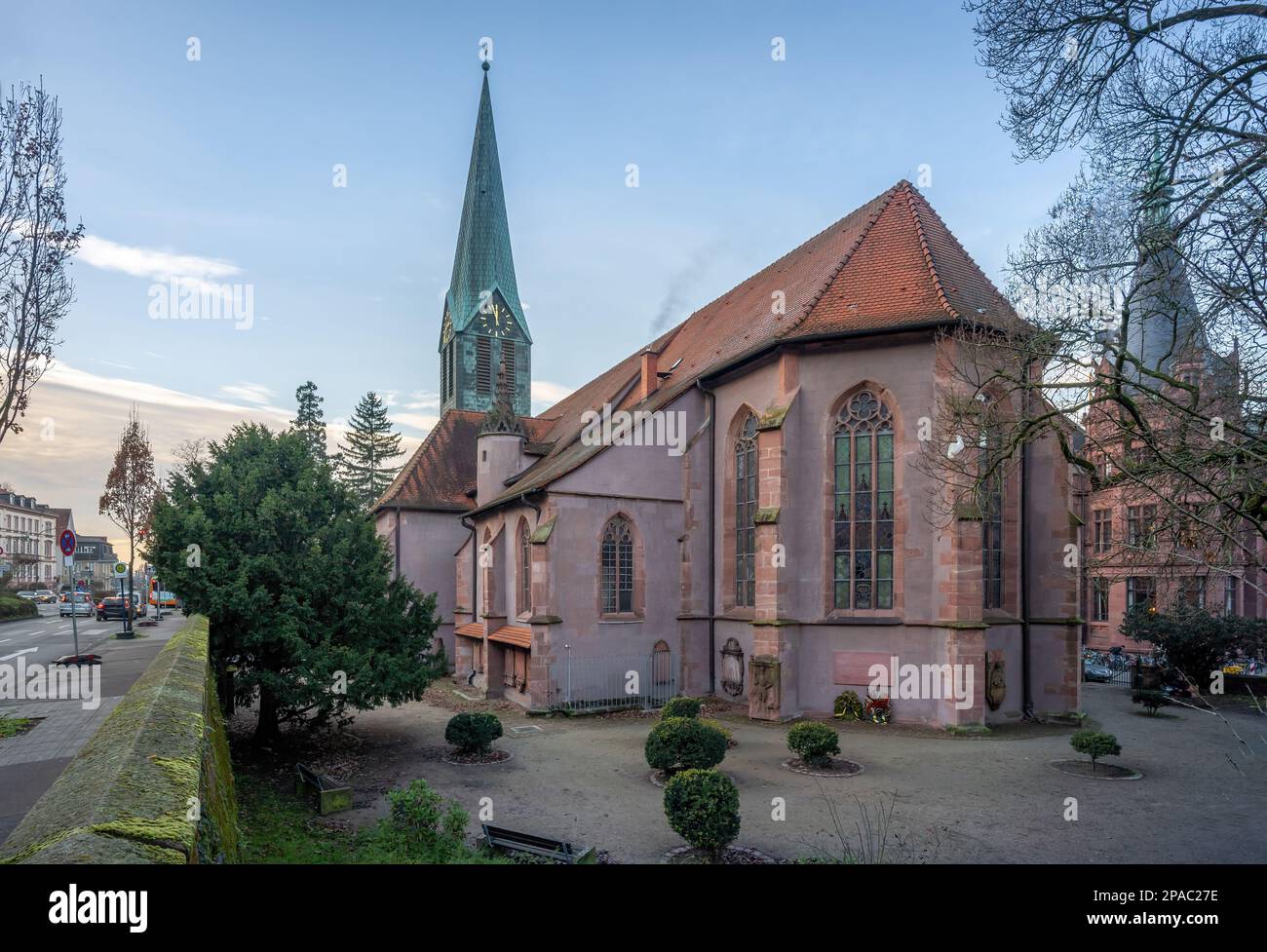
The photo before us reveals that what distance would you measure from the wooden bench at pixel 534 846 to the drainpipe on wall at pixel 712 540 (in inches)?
503

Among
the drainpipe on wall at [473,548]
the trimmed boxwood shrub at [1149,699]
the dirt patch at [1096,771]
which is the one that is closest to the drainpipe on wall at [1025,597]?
the trimmed boxwood shrub at [1149,699]

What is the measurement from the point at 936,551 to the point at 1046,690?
531 centimetres

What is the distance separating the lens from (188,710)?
→ 548 cm

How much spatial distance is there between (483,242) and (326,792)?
35.6 meters

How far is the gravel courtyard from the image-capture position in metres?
9.85

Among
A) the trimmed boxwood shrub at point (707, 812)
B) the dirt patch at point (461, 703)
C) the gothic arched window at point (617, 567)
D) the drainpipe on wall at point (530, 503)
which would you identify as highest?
the drainpipe on wall at point (530, 503)

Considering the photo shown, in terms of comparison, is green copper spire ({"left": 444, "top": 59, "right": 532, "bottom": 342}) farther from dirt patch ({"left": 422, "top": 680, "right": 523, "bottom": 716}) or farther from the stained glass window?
the stained glass window

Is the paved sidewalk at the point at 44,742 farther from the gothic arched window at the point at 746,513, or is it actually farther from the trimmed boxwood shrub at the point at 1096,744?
the trimmed boxwood shrub at the point at 1096,744

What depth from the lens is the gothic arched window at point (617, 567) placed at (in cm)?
2180

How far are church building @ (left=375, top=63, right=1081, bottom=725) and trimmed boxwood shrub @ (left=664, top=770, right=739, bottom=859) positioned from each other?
9441mm

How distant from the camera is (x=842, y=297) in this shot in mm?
19484

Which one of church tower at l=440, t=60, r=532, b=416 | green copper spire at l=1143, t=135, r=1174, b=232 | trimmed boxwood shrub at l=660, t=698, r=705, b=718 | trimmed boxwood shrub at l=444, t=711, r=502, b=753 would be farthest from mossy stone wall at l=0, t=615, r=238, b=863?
church tower at l=440, t=60, r=532, b=416
